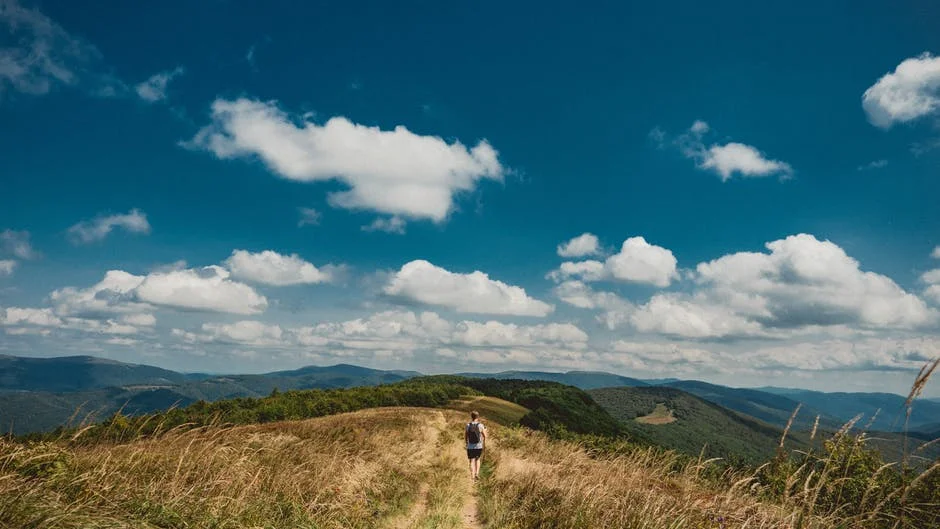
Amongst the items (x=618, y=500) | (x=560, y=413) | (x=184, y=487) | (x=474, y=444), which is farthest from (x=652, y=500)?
(x=560, y=413)

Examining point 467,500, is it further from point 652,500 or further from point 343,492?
point 652,500

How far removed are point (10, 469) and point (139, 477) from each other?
1.60 metres

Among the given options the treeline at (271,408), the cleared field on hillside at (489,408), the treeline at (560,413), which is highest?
the treeline at (271,408)

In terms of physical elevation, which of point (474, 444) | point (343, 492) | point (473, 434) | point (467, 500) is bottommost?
point (467, 500)

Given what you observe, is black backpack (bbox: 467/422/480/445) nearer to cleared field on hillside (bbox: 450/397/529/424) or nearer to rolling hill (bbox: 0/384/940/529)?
rolling hill (bbox: 0/384/940/529)

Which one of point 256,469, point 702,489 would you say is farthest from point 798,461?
point 256,469

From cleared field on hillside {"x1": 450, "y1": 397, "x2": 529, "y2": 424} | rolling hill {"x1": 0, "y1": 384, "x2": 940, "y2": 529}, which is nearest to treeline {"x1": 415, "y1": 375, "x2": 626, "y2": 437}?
cleared field on hillside {"x1": 450, "y1": 397, "x2": 529, "y2": 424}

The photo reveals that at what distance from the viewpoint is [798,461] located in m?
7.46

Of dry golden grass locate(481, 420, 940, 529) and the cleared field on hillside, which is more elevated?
dry golden grass locate(481, 420, 940, 529)

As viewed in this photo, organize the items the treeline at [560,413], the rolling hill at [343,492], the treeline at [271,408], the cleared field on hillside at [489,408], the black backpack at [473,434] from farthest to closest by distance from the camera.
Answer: the treeline at [560,413] → the cleared field on hillside at [489,408] → the black backpack at [473,434] → the treeline at [271,408] → the rolling hill at [343,492]

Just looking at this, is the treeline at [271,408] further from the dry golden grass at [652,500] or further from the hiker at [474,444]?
the hiker at [474,444]

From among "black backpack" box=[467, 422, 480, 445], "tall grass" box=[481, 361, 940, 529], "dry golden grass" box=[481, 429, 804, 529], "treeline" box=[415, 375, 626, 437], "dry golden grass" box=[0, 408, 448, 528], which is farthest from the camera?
"treeline" box=[415, 375, 626, 437]

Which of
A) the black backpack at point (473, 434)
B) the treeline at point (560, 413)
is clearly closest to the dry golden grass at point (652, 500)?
the black backpack at point (473, 434)

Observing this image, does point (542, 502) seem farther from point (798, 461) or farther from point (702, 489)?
point (798, 461)
